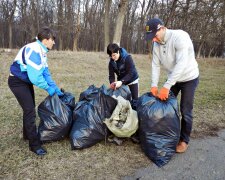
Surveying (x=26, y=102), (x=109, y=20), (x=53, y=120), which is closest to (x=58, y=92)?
(x=53, y=120)

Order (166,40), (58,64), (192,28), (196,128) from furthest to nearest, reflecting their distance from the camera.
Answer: (192,28) → (58,64) → (196,128) → (166,40)

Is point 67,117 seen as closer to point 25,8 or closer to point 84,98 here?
point 84,98

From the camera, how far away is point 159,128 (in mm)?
2686

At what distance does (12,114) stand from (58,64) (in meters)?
5.86

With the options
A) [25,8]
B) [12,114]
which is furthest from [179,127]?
[25,8]

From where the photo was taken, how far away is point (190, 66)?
2752 mm

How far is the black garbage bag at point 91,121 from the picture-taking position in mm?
2840

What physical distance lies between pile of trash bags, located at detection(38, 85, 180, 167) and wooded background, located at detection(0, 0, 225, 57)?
381 inches

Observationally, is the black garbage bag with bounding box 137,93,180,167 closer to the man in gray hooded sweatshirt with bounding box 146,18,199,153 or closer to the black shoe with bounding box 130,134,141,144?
the man in gray hooded sweatshirt with bounding box 146,18,199,153

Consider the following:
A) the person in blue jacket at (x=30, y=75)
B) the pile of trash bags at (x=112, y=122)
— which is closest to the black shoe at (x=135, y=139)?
the pile of trash bags at (x=112, y=122)

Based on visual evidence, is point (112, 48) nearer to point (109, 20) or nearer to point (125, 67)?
point (125, 67)

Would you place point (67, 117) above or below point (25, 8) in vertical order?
below

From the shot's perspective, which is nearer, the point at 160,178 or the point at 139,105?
the point at 160,178

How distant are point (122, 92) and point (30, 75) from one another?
1.39 meters
